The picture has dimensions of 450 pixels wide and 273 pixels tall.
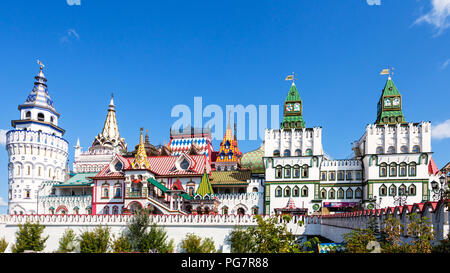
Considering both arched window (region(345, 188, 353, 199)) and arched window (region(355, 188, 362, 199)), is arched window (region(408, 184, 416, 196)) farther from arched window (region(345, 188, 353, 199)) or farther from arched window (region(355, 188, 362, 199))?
arched window (region(345, 188, 353, 199))

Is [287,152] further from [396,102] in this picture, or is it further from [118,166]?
[118,166]

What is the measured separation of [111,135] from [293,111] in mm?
39751

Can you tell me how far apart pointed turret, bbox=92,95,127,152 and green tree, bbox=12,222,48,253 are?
1298 inches

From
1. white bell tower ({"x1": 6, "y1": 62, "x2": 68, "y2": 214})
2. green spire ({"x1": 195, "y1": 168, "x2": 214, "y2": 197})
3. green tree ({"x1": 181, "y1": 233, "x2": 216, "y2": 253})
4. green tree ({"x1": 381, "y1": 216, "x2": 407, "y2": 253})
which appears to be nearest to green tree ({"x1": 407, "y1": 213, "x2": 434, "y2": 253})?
green tree ({"x1": 381, "y1": 216, "x2": 407, "y2": 253})

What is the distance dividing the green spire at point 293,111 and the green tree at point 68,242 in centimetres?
3071

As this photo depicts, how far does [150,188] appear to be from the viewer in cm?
4925

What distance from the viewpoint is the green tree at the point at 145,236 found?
37156 mm

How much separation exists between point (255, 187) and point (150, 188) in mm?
14717

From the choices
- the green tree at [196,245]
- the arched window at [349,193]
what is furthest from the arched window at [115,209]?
the arched window at [349,193]
